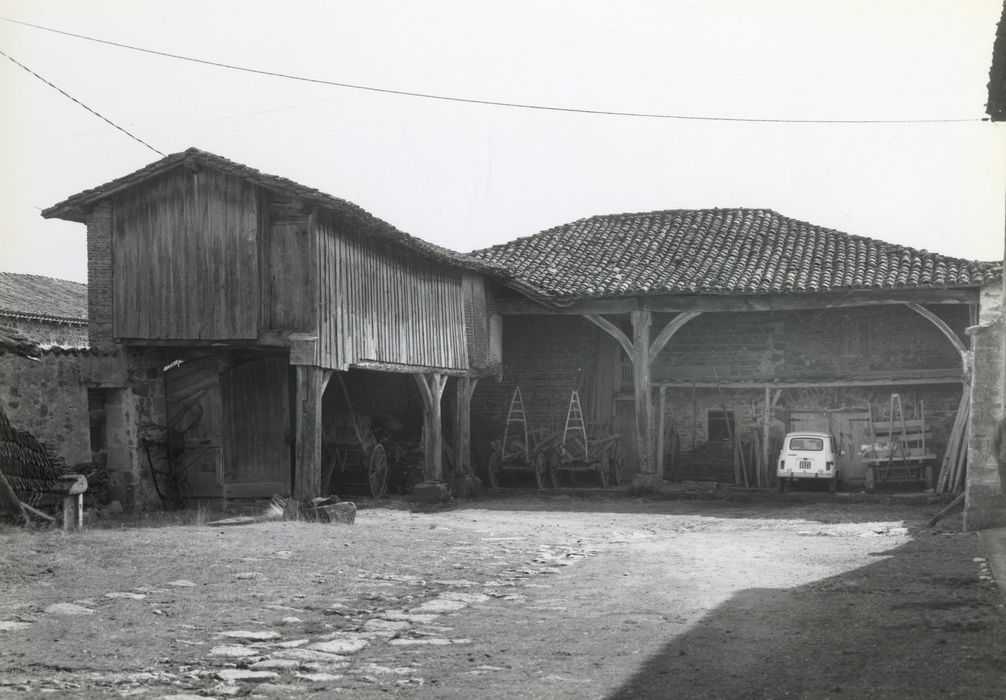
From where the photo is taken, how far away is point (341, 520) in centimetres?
1348

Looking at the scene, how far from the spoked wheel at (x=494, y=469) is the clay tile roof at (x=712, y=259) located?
3318mm

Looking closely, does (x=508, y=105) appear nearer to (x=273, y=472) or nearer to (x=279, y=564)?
(x=273, y=472)

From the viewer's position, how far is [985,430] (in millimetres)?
11250

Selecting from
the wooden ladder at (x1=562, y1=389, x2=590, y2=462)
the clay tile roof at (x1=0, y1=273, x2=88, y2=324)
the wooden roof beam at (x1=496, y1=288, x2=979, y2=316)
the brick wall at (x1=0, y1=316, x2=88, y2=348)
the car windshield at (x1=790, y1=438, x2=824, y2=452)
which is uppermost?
the clay tile roof at (x1=0, y1=273, x2=88, y2=324)

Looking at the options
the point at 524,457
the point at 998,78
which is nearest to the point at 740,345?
the point at 524,457

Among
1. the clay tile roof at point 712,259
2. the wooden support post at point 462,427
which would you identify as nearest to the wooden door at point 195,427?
the wooden support post at point 462,427

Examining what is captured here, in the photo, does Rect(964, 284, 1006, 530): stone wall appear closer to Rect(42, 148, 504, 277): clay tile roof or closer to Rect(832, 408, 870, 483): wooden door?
Rect(42, 148, 504, 277): clay tile roof

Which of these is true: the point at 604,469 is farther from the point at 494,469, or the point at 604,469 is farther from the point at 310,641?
the point at 310,641

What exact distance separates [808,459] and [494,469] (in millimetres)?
5814

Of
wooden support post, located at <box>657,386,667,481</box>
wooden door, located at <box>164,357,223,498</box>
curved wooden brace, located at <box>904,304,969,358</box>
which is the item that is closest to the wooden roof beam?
curved wooden brace, located at <box>904,304,969,358</box>

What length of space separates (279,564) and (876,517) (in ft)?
30.3

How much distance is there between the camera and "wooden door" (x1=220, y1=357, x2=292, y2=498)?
632 inches

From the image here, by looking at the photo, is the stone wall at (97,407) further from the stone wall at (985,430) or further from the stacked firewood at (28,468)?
the stone wall at (985,430)

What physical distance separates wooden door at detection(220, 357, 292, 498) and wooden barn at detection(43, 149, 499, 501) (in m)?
0.02
